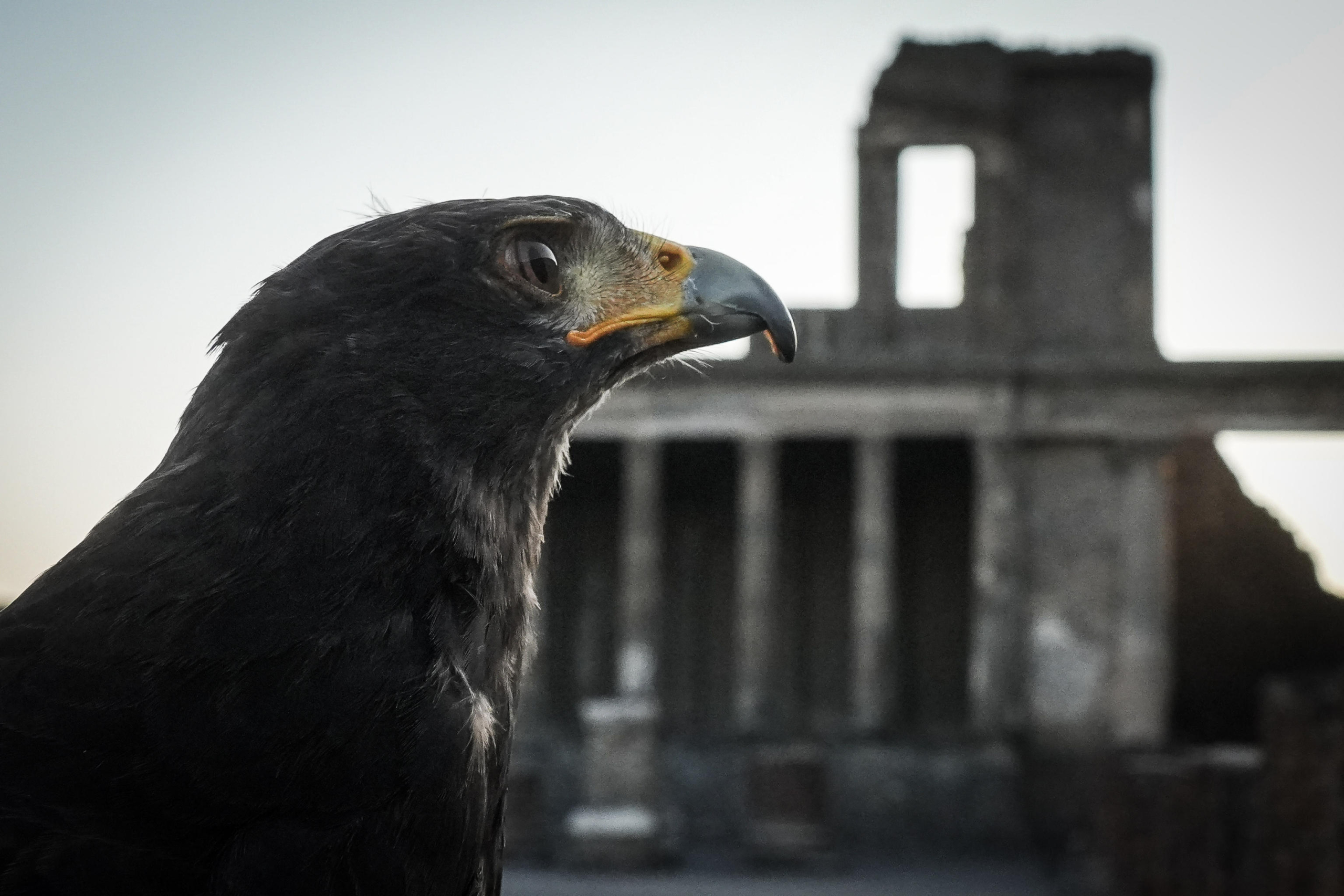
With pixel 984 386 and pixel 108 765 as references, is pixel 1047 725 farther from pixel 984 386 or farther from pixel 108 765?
pixel 108 765

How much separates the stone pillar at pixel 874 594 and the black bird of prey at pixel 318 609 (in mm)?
20406

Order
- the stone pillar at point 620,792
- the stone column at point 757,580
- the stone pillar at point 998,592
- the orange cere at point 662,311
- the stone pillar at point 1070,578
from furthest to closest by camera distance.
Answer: the stone column at point 757,580
the stone pillar at point 1070,578
the stone pillar at point 998,592
the stone pillar at point 620,792
the orange cere at point 662,311

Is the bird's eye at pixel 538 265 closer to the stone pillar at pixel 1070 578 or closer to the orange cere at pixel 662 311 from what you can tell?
the orange cere at pixel 662 311

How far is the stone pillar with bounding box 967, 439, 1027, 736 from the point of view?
22281mm

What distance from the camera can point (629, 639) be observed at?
2292 centimetres

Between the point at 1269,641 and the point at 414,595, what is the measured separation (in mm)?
26204

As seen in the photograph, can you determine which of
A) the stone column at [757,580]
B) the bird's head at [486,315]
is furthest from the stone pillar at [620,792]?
the bird's head at [486,315]

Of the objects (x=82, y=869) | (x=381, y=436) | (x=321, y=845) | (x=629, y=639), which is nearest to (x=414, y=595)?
(x=381, y=436)

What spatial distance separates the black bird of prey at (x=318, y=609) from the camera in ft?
5.58

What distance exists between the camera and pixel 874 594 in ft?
74.6

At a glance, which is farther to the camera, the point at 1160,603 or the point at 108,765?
the point at 1160,603

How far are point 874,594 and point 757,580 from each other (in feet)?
5.70

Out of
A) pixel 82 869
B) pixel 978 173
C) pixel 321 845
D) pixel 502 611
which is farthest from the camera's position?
pixel 978 173

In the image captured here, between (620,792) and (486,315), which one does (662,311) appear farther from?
(620,792)
